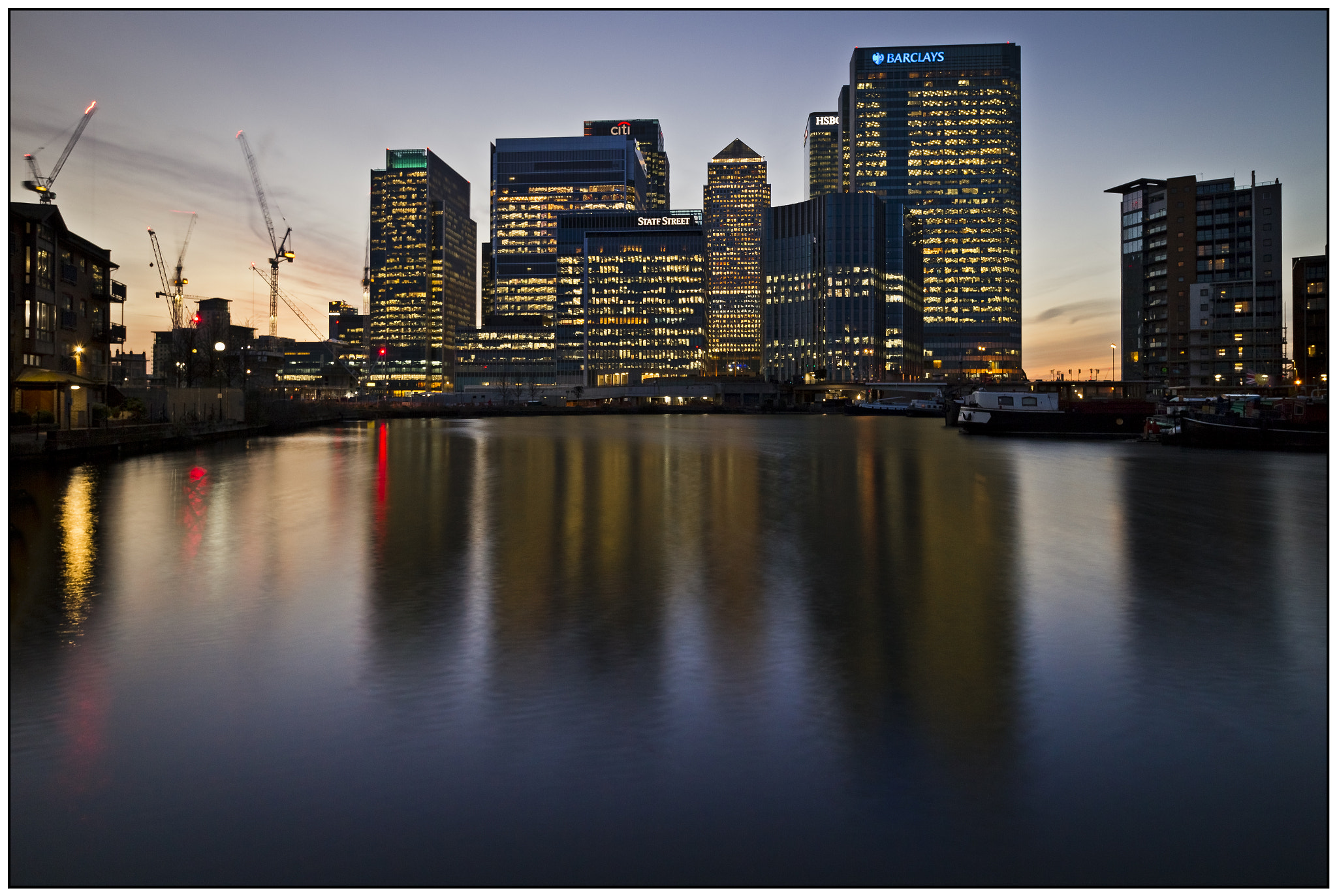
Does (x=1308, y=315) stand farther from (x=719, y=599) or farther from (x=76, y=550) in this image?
(x=76, y=550)

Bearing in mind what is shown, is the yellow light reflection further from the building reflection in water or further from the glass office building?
the glass office building

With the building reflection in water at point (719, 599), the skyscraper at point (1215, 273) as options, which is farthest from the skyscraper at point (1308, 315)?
the building reflection in water at point (719, 599)

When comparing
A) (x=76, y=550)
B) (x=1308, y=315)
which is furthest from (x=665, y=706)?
(x=1308, y=315)

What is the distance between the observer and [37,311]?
63.2m

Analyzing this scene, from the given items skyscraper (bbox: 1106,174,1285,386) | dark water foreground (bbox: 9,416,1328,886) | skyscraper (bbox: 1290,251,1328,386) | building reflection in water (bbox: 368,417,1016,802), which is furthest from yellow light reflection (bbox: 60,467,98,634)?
skyscraper (bbox: 1106,174,1285,386)

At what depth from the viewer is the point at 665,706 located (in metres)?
9.99

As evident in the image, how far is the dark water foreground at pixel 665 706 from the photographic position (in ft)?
22.7

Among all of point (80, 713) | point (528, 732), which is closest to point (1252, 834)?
point (528, 732)

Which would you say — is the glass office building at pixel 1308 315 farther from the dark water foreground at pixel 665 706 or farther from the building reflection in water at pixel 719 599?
the dark water foreground at pixel 665 706

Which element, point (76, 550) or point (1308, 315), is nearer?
point (76, 550)

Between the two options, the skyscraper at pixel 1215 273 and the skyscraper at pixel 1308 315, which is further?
the skyscraper at pixel 1215 273

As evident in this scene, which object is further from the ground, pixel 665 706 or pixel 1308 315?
pixel 1308 315

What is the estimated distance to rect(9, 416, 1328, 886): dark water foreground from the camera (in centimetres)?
691

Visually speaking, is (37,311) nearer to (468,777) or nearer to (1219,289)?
(468,777)
